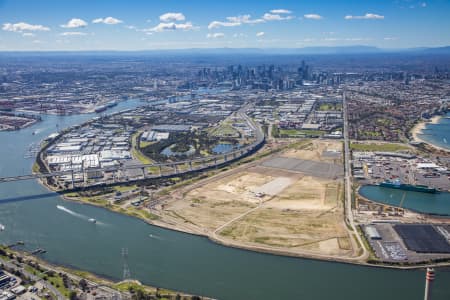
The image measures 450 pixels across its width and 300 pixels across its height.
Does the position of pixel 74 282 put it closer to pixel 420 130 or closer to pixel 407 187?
pixel 407 187

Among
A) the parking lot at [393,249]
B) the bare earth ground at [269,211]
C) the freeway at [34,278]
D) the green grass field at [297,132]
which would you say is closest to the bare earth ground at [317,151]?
the green grass field at [297,132]

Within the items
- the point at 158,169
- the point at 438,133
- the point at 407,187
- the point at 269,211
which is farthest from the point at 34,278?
the point at 438,133

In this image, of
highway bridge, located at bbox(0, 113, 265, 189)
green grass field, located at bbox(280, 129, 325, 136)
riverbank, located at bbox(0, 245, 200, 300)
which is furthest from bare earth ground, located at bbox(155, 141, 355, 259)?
green grass field, located at bbox(280, 129, 325, 136)

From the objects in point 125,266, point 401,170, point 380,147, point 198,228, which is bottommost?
point 125,266

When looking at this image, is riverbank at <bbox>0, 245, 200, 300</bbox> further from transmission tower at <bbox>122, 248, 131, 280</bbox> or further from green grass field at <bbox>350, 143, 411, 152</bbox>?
green grass field at <bbox>350, 143, 411, 152</bbox>

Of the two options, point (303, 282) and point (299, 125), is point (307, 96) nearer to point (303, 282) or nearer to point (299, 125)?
point (299, 125)

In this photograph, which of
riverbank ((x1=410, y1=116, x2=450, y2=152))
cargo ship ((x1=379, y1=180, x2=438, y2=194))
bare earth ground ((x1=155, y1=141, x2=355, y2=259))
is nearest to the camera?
bare earth ground ((x1=155, y1=141, x2=355, y2=259))

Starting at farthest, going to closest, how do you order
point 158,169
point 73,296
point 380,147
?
1. point 380,147
2. point 158,169
3. point 73,296
